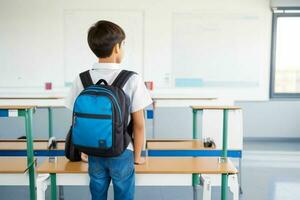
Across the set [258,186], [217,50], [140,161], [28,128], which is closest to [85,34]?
[217,50]

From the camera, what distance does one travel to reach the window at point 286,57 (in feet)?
15.7

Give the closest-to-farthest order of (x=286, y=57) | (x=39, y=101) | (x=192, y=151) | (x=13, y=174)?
(x=13, y=174) → (x=192, y=151) → (x=39, y=101) → (x=286, y=57)

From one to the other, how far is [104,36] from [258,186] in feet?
7.81

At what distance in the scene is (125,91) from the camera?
Answer: 142 centimetres

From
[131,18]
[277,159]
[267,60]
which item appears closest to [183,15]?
[131,18]

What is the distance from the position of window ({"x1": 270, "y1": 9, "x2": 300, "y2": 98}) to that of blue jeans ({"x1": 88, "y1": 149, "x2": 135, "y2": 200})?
3.85 meters

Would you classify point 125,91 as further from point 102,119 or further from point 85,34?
point 85,34

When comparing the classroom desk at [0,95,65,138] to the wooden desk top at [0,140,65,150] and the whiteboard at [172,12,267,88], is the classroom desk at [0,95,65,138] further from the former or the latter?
the whiteboard at [172,12,267,88]

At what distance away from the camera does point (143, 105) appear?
1434mm

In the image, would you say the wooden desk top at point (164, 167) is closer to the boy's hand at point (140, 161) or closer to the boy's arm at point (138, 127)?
the boy's hand at point (140, 161)

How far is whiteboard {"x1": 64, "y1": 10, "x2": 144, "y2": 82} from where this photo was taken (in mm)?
4598

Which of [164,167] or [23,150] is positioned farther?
[23,150]

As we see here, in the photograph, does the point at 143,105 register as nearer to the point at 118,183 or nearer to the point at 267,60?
the point at 118,183

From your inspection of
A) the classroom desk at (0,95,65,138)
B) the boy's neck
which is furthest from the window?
the boy's neck
